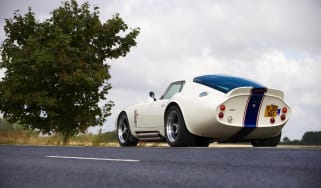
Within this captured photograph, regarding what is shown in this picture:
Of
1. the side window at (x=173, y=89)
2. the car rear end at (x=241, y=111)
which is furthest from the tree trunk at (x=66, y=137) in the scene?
the car rear end at (x=241, y=111)

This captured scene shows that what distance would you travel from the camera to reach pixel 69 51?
2286 centimetres

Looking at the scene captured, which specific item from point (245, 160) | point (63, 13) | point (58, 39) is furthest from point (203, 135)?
point (63, 13)

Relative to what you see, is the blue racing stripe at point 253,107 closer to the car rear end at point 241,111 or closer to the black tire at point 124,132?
the car rear end at point 241,111

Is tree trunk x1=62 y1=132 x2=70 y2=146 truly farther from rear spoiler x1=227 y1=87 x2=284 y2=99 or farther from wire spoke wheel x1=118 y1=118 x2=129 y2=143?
rear spoiler x1=227 y1=87 x2=284 y2=99

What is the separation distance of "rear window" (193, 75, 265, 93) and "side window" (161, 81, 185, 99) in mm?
478

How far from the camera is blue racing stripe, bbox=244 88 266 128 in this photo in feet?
36.3

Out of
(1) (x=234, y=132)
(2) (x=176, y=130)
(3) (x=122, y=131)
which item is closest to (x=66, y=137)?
(3) (x=122, y=131)

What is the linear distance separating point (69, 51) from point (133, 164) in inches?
650

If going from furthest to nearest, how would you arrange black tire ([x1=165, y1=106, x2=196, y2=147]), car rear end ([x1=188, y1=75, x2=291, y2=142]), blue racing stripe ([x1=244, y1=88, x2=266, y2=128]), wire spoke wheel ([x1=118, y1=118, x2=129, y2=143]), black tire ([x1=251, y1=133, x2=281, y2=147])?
1. wire spoke wheel ([x1=118, y1=118, x2=129, y2=143])
2. black tire ([x1=251, y1=133, x2=281, y2=147])
3. black tire ([x1=165, y1=106, x2=196, y2=147])
4. blue racing stripe ([x1=244, y1=88, x2=266, y2=128])
5. car rear end ([x1=188, y1=75, x2=291, y2=142])

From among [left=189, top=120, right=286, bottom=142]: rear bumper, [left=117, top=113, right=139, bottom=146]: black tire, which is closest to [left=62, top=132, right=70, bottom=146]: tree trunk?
[left=117, top=113, right=139, bottom=146]: black tire

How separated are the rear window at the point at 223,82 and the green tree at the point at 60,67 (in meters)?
11.2

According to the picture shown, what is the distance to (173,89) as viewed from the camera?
40.4ft

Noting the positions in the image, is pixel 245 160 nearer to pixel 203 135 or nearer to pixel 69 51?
pixel 203 135

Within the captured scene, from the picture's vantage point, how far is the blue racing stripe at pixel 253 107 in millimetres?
11055
